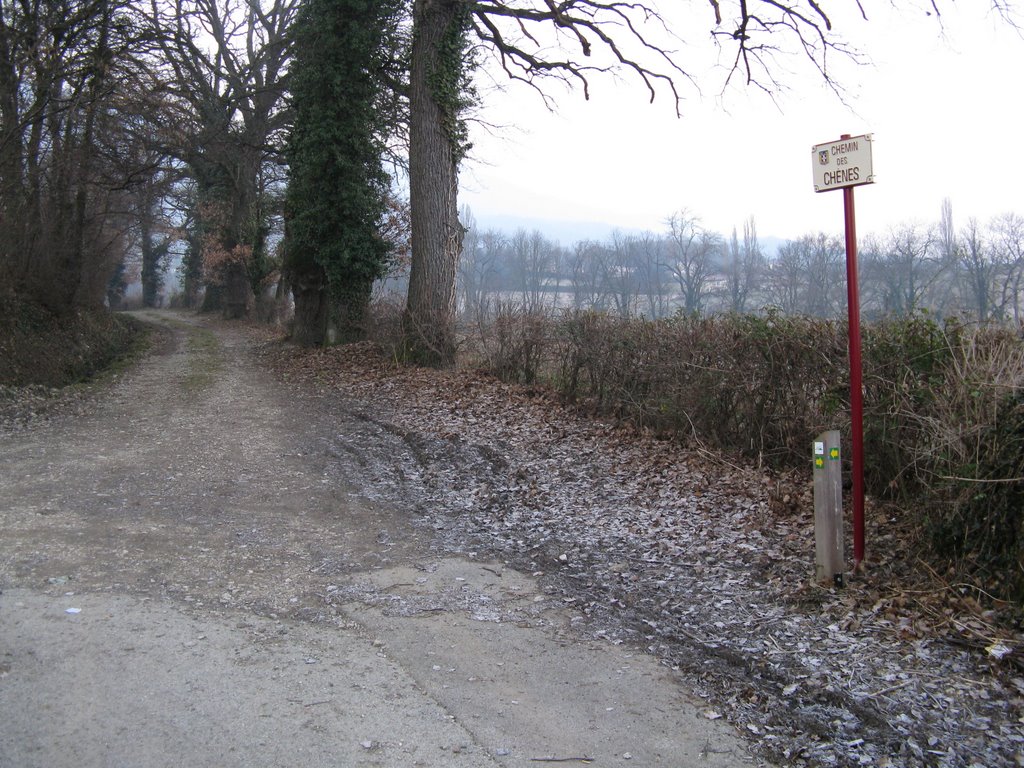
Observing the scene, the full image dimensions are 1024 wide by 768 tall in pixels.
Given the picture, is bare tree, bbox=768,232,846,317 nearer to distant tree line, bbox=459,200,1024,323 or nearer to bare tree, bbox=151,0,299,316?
distant tree line, bbox=459,200,1024,323

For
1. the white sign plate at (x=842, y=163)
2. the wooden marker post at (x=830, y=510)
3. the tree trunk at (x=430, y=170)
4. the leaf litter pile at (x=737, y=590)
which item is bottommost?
the leaf litter pile at (x=737, y=590)

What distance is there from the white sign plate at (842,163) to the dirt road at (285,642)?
11.5ft

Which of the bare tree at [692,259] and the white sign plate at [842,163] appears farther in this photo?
the bare tree at [692,259]

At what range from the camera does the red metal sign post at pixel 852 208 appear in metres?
5.44

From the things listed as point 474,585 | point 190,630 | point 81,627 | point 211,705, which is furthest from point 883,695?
point 81,627

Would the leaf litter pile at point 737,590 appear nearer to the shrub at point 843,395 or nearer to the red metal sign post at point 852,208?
the shrub at point 843,395

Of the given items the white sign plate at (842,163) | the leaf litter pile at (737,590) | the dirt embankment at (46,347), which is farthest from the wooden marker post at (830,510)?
the dirt embankment at (46,347)

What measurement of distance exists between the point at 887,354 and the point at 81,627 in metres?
6.74

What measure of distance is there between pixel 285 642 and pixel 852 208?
4.85 meters

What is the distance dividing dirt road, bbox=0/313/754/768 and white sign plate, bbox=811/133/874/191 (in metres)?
3.52

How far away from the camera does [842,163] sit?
18.1 feet

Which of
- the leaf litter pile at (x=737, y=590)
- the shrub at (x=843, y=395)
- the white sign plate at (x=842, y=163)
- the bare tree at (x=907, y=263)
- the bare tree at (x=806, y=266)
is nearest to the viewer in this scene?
the leaf litter pile at (x=737, y=590)

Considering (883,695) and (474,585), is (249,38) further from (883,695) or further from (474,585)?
(883,695)

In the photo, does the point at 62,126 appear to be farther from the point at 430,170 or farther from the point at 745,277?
the point at 745,277
